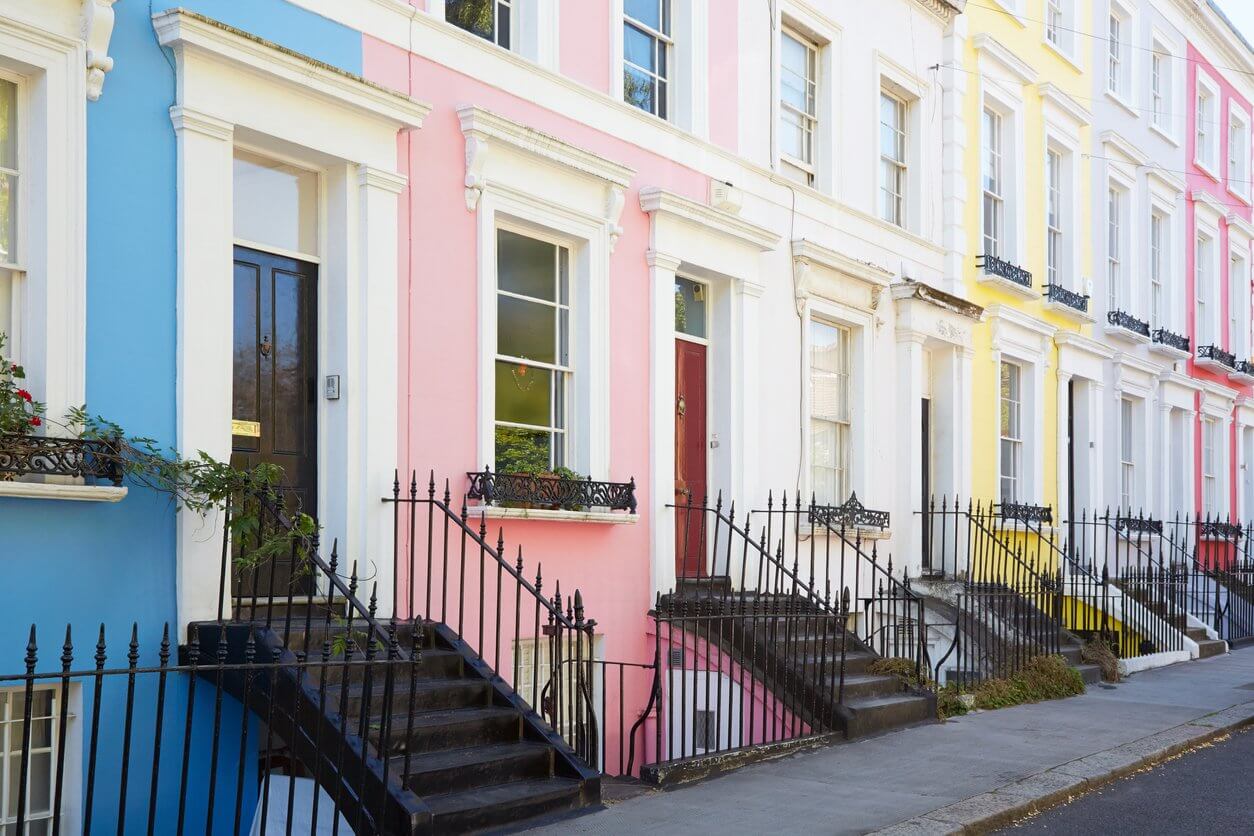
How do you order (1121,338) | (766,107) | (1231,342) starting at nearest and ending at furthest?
(766,107)
(1121,338)
(1231,342)

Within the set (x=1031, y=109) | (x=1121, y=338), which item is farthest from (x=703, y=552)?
(x=1121, y=338)

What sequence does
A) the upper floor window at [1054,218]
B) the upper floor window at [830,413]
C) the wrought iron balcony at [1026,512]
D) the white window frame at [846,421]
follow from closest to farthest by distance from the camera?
the upper floor window at [830,413] → the white window frame at [846,421] → the wrought iron balcony at [1026,512] → the upper floor window at [1054,218]

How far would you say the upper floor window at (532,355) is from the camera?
980 cm

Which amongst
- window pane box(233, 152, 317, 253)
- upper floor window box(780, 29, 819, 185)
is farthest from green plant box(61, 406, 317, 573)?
upper floor window box(780, 29, 819, 185)

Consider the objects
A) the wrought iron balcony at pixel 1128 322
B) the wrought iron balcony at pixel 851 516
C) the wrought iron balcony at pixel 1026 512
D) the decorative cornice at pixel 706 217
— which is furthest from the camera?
the wrought iron balcony at pixel 1128 322

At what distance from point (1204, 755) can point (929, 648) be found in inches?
157

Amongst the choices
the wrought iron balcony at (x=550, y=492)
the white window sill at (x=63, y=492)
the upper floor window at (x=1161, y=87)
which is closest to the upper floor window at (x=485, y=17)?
the wrought iron balcony at (x=550, y=492)

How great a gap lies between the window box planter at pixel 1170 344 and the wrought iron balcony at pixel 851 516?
8.74m

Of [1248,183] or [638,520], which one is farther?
[1248,183]

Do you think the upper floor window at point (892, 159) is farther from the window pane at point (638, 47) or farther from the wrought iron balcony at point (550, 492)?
the wrought iron balcony at point (550, 492)

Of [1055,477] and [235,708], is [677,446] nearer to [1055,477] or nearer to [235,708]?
[235,708]

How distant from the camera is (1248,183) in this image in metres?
24.7

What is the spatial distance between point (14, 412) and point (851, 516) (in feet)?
27.6

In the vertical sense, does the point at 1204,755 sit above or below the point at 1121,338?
below
